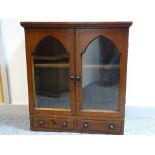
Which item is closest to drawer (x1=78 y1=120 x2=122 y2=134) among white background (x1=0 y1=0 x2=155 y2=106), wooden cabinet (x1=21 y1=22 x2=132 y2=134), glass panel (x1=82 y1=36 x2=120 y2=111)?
wooden cabinet (x1=21 y1=22 x2=132 y2=134)

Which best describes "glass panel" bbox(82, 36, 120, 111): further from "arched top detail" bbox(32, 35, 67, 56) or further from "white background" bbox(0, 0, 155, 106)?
"white background" bbox(0, 0, 155, 106)

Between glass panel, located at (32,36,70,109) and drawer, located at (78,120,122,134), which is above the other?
glass panel, located at (32,36,70,109)

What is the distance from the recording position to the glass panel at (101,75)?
162 centimetres

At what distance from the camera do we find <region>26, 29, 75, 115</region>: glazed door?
5.28 feet

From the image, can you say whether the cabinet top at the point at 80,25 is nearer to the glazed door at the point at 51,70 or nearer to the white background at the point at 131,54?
the glazed door at the point at 51,70

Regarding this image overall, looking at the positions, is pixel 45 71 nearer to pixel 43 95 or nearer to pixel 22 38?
pixel 43 95

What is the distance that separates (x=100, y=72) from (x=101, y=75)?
24mm

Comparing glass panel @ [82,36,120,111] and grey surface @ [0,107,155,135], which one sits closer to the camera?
glass panel @ [82,36,120,111]

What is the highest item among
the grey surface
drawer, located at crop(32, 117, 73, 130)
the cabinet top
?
the cabinet top

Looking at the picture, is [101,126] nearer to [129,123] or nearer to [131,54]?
[129,123]

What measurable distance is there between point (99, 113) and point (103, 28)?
2.11 ft

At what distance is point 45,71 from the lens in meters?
1.75

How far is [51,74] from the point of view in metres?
1.77
